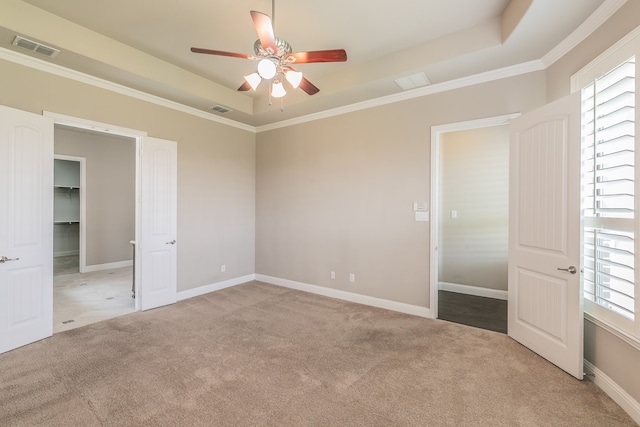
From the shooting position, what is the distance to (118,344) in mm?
3051

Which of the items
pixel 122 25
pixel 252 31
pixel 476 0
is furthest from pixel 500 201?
pixel 122 25

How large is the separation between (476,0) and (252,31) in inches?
83.4

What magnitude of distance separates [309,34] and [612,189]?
9.91 ft

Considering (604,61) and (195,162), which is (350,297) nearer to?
(195,162)

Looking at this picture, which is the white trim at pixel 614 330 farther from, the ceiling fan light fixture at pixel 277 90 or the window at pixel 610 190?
the ceiling fan light fixture at pixel 277 90

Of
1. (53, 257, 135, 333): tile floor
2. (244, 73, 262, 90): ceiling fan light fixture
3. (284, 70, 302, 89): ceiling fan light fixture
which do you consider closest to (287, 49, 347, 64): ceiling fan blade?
(284, 70, 302, 89): ceiling fan light fixture

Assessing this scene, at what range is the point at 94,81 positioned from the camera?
352 centimetres

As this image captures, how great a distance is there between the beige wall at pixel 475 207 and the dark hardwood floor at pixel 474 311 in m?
0.35

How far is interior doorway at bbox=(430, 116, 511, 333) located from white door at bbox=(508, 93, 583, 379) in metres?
1.27

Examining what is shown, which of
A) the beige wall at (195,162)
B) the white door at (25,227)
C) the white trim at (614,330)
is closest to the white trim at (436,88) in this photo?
the beige wall at (195,162)

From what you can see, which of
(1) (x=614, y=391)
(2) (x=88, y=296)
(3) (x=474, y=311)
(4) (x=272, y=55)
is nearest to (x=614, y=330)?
(1) (x=614, y=391)

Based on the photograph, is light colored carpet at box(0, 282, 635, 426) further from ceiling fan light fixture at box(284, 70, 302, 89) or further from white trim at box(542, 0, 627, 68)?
white trim at box(542, 0, 627, 68)

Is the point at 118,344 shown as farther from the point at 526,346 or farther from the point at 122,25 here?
the point at 526,346

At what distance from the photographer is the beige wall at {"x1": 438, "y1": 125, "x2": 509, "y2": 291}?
4.63m
